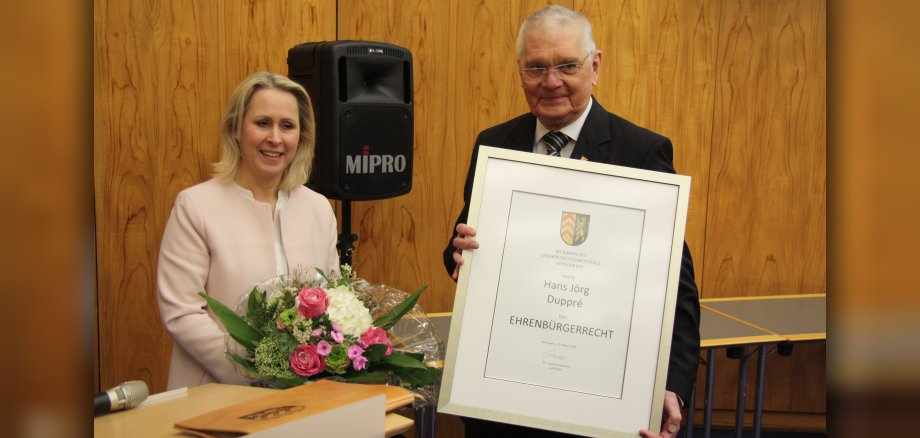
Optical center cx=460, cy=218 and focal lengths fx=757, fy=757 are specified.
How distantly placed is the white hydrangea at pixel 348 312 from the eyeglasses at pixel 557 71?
2.46 ft

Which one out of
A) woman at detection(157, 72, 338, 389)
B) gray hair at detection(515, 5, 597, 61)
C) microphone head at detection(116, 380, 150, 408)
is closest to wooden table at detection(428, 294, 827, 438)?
woman at detection(157, 72, 338, 389)

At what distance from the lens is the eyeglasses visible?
2006 mm

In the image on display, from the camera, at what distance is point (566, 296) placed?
1.76 metres

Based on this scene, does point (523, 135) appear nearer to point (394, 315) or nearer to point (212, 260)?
point (394, 315)

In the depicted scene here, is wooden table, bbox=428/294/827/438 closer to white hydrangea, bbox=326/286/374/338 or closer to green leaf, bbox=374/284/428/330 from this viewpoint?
green leaf, bbox=374/284/428/330

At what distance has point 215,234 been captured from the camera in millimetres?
2293

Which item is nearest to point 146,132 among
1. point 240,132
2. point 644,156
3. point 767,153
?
point 240,132
